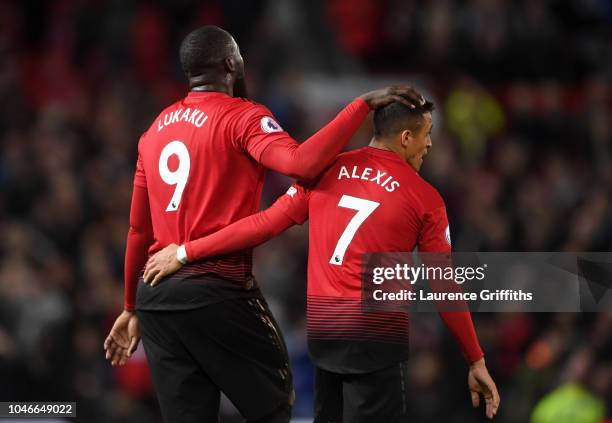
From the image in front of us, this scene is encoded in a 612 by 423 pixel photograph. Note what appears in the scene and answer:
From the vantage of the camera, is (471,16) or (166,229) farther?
(471,16)

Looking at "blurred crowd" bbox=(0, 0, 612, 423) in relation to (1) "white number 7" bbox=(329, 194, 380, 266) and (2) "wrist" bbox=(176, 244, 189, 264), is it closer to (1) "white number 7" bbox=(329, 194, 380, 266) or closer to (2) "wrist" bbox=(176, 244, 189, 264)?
(2) "wrist" bbox=(176, 244, 189, 264)

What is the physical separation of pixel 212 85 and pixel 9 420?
6.58ft

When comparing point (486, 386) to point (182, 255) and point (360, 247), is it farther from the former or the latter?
point (182, 255)

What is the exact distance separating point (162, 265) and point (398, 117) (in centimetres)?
107

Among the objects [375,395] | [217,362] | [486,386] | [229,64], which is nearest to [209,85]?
[229,64]

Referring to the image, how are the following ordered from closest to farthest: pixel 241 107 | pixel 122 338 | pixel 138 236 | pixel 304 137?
1. pixel 241 107
2. pixel 138 236
3. pixel 122 338
4. pixel 304 137

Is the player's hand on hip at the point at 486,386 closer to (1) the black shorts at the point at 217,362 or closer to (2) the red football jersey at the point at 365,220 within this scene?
(2) the red football jersey at the point at 365,220

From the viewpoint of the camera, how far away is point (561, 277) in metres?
5.26

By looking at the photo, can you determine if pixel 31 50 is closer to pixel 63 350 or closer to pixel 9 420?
pixel 63 350

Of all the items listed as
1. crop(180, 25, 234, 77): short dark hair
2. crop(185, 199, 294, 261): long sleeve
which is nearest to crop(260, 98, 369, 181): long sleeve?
crop(185, 199, 294, 261): long sleeve

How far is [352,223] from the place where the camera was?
4.40m

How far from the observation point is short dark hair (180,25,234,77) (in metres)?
4.60

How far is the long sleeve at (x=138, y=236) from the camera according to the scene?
15.8 feet

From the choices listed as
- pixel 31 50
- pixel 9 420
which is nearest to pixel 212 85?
pixel 9 420
